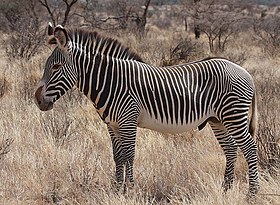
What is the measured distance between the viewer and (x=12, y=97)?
939cm

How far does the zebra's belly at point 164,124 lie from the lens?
5.03m

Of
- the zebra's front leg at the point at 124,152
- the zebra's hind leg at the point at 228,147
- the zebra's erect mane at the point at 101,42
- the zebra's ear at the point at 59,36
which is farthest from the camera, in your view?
the zebra's hind leg at the point at 228,147

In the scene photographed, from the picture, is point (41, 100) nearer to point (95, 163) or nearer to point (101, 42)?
point (101, 42)

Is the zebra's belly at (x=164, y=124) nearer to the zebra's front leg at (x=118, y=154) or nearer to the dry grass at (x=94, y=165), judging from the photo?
the zebra's front leg at (x=118, y=154)

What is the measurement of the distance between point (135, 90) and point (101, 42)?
0.59 meters

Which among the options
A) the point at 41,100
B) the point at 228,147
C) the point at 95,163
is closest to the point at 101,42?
the point at 41,100

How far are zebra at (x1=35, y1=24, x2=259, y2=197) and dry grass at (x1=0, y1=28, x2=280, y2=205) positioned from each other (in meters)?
0.30

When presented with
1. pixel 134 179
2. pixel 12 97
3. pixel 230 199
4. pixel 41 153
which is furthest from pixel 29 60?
pixel 230 199

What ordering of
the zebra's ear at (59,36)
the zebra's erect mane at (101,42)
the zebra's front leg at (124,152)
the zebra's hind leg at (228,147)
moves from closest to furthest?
the zebra's ear at (59,36), the zebra's front leg at (124,152), the zebra's erect mane at (101,42), the zebra's hind leg at (228,147)

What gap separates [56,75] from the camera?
190 inches

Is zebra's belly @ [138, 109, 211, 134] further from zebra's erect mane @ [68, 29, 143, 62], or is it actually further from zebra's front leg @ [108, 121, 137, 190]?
zebra's erect mane @ [68, 29, 143, 62]

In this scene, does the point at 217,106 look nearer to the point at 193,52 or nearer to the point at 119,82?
the point at 119,82

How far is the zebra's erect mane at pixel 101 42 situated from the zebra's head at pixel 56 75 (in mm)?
189

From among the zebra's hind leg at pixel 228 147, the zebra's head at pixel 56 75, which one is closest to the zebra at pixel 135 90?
the zebra's head at pixel 56 75
